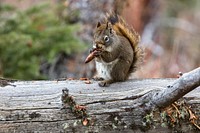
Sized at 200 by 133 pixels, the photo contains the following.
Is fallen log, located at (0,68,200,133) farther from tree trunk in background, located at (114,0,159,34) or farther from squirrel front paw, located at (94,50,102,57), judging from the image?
tree trunk in background, located at (114,0,159,34)

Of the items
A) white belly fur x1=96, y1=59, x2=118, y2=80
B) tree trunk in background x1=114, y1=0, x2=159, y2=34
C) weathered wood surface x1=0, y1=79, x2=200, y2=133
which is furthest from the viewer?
tree trunk in background x1=114, y1=0, x2=159, y2=34

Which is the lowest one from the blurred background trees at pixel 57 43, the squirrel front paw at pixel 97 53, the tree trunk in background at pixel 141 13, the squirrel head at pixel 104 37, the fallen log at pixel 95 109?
the fallen log at pixel 95 109

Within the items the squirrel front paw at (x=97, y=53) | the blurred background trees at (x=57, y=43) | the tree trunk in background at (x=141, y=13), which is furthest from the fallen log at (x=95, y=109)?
the tree trunk in background at (x=141, y=13)

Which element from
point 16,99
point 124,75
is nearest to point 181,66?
point 124,75

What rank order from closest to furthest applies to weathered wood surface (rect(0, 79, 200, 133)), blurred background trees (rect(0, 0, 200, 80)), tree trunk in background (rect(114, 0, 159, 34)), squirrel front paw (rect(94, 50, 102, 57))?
1. weathered wood surface (rect(0, 79, 200, 133))
2. squirrel front paw (rect(94, 50, 102, 57))
3. blurred background trees (rect(0, 0, 200, 80))
4. tree trunk in background (rect(114, 0, 159, 34))

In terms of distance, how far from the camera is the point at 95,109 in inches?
99.0

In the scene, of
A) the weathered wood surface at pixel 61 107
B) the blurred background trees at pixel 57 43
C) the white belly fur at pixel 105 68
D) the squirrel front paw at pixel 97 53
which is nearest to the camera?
the weathered wood surface at pixel 61 107

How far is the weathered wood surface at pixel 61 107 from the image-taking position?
2475 mm

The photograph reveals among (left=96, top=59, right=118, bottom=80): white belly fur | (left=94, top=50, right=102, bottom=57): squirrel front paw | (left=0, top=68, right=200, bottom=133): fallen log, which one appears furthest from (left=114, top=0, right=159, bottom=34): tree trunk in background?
(left=0, top=68, right=200, bottom=133): fallen log

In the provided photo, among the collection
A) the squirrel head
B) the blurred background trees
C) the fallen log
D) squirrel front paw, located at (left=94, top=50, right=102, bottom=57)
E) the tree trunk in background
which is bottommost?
the fallen log

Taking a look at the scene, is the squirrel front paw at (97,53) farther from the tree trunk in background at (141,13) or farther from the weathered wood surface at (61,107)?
the tree trunk in background at (141,13)

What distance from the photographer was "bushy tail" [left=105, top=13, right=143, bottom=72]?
2855 millimetres

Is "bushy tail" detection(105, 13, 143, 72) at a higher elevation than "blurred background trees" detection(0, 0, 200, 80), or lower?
lower

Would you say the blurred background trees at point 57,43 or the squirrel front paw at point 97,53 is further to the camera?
the blurred background trees at point 57,43
